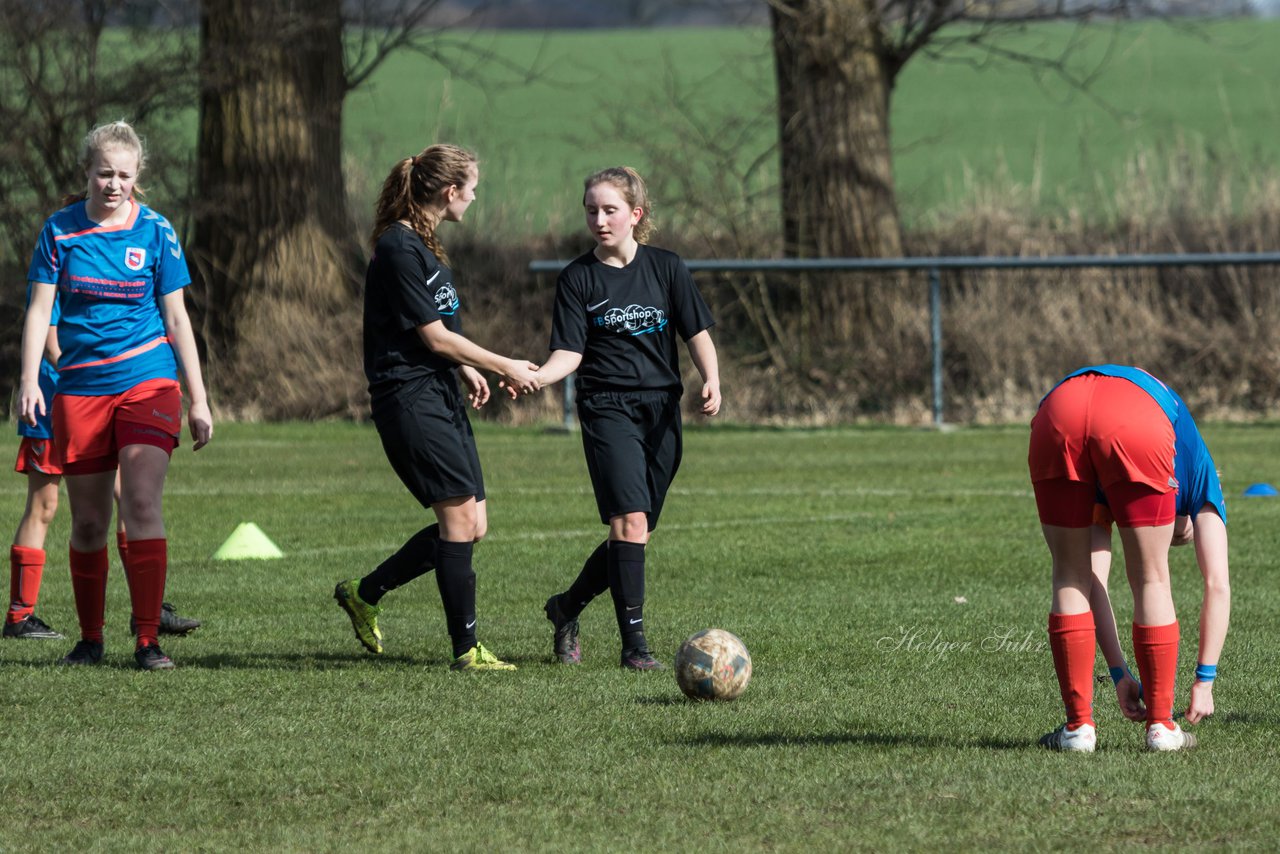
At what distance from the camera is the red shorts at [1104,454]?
5.01 m

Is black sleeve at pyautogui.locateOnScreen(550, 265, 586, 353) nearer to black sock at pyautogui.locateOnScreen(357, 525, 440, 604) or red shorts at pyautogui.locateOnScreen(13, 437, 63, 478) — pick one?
black sock at pyautogui.locateOnScreen(357, 525, 440, 604)

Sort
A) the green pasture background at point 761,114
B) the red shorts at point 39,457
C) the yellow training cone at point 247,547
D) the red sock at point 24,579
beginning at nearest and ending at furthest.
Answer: the red sock at point 24,579, the red shorts at point 39,457, the yellow training cone at point 247,547, the green pasture background at point 761,114

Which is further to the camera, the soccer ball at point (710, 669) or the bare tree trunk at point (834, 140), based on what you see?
the bare tree trunk at point (834, 140)

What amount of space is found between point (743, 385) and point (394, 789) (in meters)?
15.6

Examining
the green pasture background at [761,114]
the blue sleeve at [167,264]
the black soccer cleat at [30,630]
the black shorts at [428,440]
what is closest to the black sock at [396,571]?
the black shorts at [428,440]

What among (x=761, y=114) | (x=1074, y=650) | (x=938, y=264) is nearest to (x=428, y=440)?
(x=1074, y=650)

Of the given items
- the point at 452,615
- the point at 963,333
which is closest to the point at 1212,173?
the point at 963,333

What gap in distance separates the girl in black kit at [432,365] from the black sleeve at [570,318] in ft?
0.53

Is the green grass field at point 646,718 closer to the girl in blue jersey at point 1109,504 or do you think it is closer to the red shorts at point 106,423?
the girl in blue jersey at point 1109,504

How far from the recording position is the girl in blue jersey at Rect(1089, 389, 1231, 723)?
5.21 metres

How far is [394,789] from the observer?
503 centimetres

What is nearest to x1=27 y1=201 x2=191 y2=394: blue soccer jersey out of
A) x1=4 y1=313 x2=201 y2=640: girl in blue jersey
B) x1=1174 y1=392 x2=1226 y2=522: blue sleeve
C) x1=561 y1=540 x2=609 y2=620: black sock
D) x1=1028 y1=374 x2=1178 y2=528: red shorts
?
x1=4 y1=313 x2=201 y2=640: girl in blue jersey

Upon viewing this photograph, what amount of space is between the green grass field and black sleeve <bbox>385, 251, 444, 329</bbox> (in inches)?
50.3

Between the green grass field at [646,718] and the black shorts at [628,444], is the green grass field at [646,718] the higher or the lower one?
the lower one
